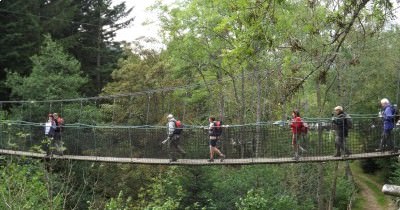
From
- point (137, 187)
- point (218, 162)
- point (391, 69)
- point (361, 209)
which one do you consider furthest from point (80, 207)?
point (391, 69)

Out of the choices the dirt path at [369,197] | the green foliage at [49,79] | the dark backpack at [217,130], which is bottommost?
the dirt path at [369,197]

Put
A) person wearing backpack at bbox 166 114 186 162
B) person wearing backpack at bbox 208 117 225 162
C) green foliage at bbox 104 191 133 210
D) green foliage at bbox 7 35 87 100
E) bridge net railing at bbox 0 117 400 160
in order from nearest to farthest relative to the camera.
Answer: bridge net railing at bbox 0 117 400 160 < person wearing backpack at bbox 208 117 225 162 < person wearing backpack at bbox 166 114 186 162 < green foliage at bbox 104 191 133 210 < green foliage at bbox 7 35 87 100

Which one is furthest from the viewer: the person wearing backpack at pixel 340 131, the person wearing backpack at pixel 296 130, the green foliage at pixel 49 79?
the green foliage at pixel 49 79

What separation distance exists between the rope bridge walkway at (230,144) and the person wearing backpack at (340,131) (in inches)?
6.2

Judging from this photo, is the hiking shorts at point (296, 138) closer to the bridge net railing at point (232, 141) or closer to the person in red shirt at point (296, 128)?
the person in red shirt at point (296, 128)

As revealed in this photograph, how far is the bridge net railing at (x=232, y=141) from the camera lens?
8.36 meters

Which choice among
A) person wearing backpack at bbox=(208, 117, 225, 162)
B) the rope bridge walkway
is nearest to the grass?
the rope bridge walkway

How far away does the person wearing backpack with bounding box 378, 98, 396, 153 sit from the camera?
7508 mm

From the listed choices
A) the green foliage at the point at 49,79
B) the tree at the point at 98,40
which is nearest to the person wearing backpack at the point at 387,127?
the green foliage at the point at 49,79

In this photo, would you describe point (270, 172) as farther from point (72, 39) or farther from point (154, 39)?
point (72, 39)

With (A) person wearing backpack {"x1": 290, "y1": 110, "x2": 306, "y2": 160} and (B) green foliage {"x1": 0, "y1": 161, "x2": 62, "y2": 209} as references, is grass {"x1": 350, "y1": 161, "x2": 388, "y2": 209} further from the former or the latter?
(B) green foliage {"x1": 0, "y1": 161, "x2": 62, "y2": 209}

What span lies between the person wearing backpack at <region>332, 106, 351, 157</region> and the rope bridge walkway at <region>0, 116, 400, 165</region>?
0.16 m

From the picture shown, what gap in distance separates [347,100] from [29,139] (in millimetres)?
10838

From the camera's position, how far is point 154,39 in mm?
16750
